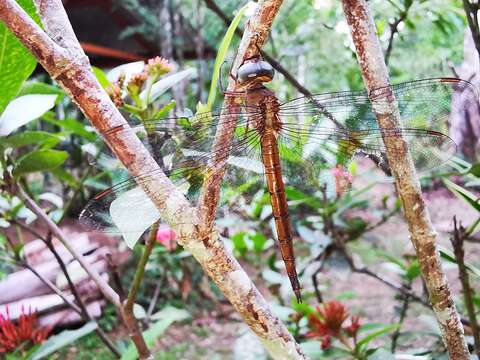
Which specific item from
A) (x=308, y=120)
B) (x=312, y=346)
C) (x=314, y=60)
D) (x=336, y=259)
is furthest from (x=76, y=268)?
(x=314, y=60)

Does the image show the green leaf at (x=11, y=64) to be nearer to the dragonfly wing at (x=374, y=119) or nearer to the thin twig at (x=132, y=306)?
the thin twig at (x=132, y=306)

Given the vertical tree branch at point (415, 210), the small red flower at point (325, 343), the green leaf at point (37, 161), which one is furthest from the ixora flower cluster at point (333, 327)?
the green leaf at point (37, 161)

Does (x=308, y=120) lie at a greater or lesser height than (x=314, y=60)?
lesser

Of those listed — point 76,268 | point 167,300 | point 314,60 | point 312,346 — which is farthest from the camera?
point 314,60

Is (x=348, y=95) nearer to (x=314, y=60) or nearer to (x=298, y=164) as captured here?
(x=298, y=164)

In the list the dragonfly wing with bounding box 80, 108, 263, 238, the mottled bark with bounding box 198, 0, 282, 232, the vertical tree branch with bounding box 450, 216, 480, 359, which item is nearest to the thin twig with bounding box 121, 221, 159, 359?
the dragonfly wing with bounding box 80, 108, 263, 238

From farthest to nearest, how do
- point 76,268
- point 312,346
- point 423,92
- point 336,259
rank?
point 76,268, point 336,259, point 312,346, point 423,92

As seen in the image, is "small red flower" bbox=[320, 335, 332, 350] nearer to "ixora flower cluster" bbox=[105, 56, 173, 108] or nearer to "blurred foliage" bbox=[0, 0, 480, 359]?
"blurred foliage" bbox=[0, 0, 480, 359]
